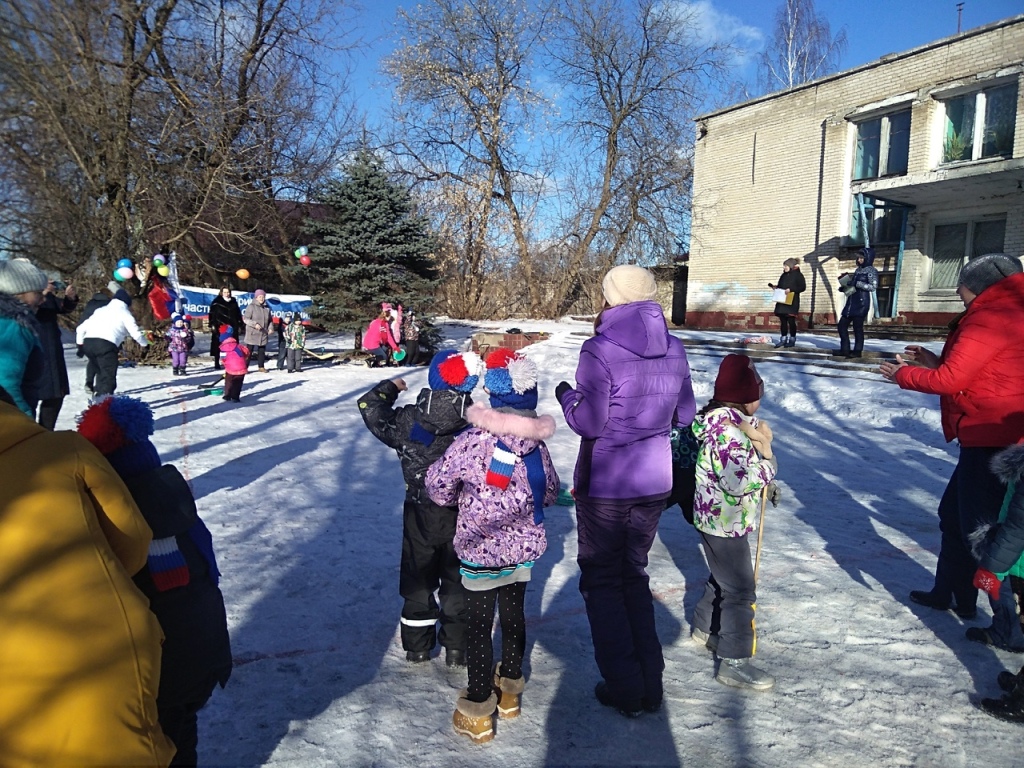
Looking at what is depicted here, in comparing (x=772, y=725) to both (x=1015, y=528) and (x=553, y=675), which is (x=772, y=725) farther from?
(x=1015, y=528)

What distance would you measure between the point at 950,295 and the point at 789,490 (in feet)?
47.9

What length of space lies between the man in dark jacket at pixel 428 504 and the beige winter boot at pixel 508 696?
16.0 inches

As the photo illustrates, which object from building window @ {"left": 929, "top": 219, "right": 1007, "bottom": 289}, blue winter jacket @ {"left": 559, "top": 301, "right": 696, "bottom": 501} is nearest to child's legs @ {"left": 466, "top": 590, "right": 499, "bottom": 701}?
blue winter jacket @ {"left": 559, "top": 301, "right": 696, "bottom": 501}

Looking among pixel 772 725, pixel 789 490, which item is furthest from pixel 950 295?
pixel 772 725

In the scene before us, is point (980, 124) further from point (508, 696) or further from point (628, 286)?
point (508, 696)

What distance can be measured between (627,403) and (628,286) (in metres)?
0.54

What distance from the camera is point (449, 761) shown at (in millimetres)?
2541

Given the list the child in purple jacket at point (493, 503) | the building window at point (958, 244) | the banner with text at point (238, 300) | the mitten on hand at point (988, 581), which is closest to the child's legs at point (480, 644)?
the child in purple jacket at point (493, 503)

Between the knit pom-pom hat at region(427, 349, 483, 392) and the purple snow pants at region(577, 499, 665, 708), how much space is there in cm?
75

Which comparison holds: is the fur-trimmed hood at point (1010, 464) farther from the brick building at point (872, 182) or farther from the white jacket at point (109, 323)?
the brick building at point (872, 182)

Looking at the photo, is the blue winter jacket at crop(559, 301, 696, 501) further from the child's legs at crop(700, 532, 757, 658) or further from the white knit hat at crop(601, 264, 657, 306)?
the child's legs at crop(700, 532, 757, 658)

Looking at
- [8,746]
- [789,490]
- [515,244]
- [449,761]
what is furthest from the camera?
[515,244]

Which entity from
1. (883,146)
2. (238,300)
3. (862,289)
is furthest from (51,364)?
(883,146)

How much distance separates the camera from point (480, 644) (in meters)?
2.71
